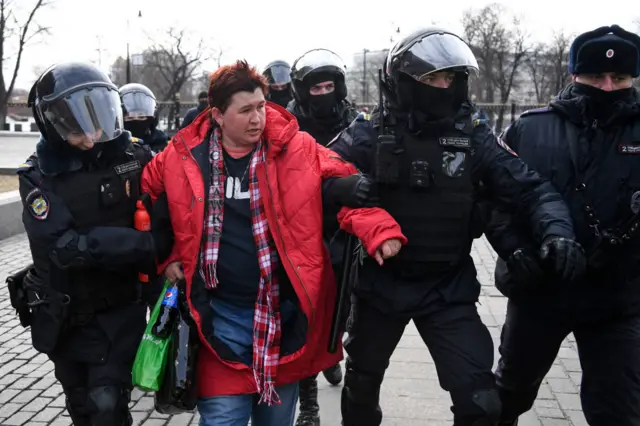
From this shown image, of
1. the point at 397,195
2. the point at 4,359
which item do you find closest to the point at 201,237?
the point at 397,195

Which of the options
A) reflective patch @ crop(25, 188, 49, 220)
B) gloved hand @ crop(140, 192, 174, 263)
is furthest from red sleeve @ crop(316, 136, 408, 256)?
reflective patch @ crop(25, 188, 49, 220)

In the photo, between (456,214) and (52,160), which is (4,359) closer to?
(52,160)

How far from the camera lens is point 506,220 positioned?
3191 mm

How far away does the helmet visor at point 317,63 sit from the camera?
494 cm

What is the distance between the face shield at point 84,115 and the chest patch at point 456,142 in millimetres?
1432

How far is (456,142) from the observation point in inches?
119

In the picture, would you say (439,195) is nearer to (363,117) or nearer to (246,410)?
→ (363,117)

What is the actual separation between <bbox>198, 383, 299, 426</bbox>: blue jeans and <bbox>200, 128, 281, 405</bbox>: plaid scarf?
10cm

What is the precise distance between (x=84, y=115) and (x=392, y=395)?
265 cm

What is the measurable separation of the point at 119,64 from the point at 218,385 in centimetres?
6887

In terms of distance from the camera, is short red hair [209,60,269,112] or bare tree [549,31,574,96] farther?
bare tree [549,31,574,96]

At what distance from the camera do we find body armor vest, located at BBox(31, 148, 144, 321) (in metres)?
2.97

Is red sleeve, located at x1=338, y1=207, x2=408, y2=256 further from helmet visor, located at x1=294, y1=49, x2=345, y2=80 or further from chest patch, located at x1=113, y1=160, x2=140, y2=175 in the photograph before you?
helmet visor, located at x1=294, y1=49, x2=345, y2=80

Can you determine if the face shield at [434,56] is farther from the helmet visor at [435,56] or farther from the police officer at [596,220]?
the police officer at [596,220]
